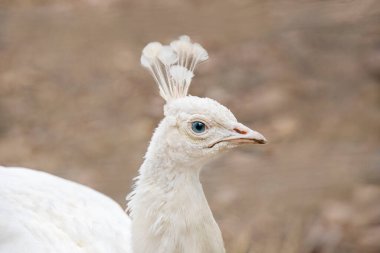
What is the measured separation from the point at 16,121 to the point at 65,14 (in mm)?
578

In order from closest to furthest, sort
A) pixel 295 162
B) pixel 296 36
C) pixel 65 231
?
pixel 65 231
pixel 295 162
pixel 296 36

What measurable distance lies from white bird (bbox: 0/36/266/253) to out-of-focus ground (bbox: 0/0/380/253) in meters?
1.16

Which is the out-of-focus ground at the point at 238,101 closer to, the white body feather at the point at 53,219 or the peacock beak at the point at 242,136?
the white body feather at the point at 53,219

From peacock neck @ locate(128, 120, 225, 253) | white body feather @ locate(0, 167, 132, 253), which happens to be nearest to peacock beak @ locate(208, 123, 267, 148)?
peacock neck @ locate(128, 120, 225, 253)

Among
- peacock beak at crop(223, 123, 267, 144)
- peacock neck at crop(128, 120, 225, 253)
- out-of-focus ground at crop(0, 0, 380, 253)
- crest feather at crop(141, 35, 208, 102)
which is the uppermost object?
out-of-focus ground at crop(0, 0, 380, 253)

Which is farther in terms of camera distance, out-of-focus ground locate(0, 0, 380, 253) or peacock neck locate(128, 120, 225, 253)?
out-of-focus ground locate(0, 0, 380, 253)

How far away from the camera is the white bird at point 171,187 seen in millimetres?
2035

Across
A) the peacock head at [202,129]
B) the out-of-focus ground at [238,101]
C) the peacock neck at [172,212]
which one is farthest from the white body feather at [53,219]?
the out-of-focus ground at [238,101]

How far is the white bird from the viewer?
2.04m

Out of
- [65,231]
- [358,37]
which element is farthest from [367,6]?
[65,231]

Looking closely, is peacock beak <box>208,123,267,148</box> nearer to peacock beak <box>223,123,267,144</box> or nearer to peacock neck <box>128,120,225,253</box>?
peacock beak <box>223,123,267,144</box>

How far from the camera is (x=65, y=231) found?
7.33ft

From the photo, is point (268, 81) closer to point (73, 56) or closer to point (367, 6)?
point (367, 6)

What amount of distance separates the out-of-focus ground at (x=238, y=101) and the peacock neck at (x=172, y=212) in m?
1.18
